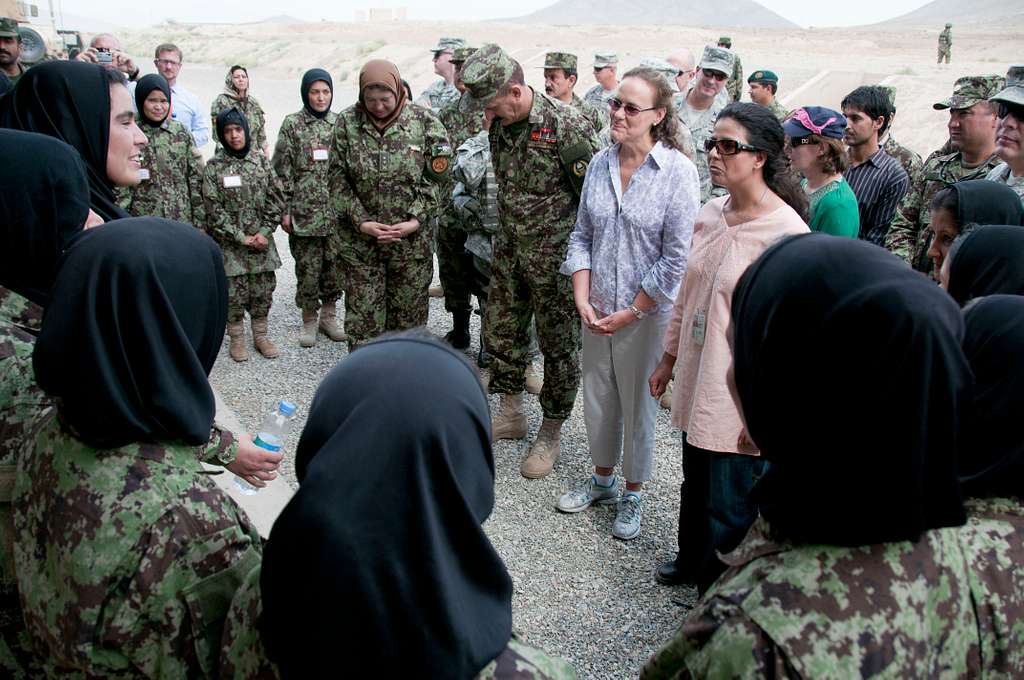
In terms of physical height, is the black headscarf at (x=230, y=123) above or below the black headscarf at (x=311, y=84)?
below

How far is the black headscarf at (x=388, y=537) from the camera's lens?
3.81ft

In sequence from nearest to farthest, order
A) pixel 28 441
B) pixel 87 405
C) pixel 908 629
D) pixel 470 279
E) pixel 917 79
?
pixel 908 629 → pixel 87 405 → pixel 28 441 → pixel 470 279 → pixel 917 79

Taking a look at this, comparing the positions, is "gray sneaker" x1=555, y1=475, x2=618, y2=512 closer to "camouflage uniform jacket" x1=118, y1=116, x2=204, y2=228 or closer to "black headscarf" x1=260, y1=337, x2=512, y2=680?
"black headscarf" x1=260, y1=337, x2=512, y2=680

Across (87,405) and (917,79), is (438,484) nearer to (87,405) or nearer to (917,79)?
(87,405)

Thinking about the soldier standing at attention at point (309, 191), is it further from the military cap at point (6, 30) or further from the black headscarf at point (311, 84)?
the military cap at point (6, 30)

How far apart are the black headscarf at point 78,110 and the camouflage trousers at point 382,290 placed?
7.35ft

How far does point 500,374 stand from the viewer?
462 centimetres

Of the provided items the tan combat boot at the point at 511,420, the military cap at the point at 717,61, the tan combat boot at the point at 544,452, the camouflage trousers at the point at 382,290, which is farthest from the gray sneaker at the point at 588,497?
the military cap at the point at 717,61

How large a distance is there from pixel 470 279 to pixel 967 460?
468cm

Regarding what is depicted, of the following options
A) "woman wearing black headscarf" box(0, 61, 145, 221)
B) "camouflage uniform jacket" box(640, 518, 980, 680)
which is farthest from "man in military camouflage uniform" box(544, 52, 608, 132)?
"camouflage uniform jacket" box(640, 518, 980, 680)

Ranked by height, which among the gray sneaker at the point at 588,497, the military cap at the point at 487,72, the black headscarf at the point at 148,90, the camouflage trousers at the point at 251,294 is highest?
the military cap at the point at 487,72

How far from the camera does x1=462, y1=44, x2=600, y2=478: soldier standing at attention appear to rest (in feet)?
13.5

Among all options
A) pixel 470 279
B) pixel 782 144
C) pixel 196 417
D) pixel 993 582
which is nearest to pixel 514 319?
pixel 470 279

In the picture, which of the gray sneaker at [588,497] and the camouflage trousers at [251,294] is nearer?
the gray sneaker at [588,497]
